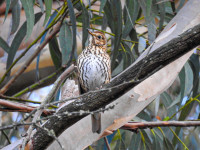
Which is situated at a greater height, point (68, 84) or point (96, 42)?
point (96, 42)

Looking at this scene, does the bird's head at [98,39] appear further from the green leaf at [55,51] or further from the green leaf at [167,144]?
the green leaf at [167,144]

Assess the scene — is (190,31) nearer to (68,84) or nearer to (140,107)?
(140,107)

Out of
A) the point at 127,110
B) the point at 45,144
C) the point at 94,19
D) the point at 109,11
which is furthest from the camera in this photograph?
the point at 94,19

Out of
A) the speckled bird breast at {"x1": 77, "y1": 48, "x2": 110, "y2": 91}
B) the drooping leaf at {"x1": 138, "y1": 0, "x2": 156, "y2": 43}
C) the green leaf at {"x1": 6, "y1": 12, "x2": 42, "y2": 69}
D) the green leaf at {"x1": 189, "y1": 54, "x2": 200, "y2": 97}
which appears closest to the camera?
the drooping leaf at {"x1": 138, "y1": 0, "x2": 156, "y2": 43}

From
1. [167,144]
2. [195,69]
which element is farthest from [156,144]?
[195,69]

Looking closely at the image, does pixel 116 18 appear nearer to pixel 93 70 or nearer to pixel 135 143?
pixel 93 70

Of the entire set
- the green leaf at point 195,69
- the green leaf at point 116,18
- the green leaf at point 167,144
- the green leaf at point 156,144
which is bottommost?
the green leaf at point 156,144

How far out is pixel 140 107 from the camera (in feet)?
6.49

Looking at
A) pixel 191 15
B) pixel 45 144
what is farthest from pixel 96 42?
pixel 45 144

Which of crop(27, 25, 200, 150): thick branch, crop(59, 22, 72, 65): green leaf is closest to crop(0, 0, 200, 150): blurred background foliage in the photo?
crop(59, 22, 72, 65): green leaf

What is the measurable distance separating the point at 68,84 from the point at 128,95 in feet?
2.54

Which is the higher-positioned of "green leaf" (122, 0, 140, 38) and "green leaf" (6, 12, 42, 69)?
"green leaf" (122, 0, 140, 38)

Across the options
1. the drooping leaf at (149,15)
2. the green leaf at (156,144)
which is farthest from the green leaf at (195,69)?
the drooping leaf at (149,15)

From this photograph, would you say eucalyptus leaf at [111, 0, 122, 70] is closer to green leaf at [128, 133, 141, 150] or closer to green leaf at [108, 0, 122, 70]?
green leaf at [108, 0, 122, 70]
